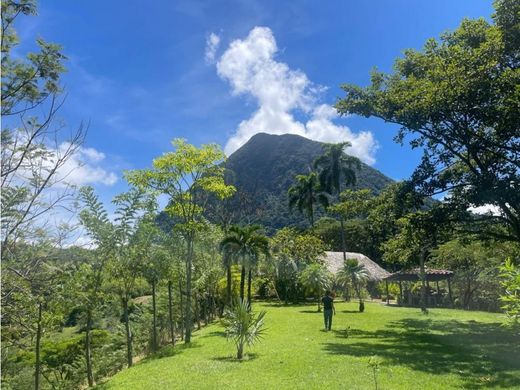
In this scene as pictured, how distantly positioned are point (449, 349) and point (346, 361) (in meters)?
4.81

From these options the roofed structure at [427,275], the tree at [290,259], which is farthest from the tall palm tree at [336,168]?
the roofed structure at [427,275]

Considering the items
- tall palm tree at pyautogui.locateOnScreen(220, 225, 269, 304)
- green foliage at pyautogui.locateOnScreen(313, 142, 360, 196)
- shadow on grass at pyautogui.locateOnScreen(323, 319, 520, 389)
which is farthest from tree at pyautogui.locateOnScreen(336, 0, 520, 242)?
green foliage at pyautogui.locateOnScreen(313, 142, 360, 196)

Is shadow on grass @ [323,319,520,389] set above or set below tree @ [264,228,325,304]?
below

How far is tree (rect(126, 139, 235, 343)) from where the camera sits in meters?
21.2

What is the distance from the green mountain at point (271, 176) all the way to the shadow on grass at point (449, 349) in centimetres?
4801

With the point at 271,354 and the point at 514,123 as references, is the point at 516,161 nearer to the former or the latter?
the point at 514,123

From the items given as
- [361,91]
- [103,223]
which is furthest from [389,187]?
[103,223]

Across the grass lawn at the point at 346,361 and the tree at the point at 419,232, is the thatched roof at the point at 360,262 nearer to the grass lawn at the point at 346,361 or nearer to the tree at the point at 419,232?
the tree at the point at 419,232

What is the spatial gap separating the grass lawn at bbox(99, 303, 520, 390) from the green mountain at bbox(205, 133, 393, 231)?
1894 inches

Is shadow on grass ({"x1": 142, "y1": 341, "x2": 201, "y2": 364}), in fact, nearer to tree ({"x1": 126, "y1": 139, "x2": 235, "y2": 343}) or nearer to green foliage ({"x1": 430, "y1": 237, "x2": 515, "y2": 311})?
tree ({"x1": 126, "y1": 139, "x2": 235, "y2": 343})

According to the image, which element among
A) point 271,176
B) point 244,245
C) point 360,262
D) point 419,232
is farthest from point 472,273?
point 271,176

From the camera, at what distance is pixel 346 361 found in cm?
1346

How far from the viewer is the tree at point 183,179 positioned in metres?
21.2

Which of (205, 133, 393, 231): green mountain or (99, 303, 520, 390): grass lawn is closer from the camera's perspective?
(99, 303, 520, 390): grass lawn
